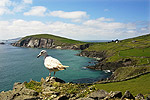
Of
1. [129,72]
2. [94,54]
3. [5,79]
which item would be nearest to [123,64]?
[129,72]

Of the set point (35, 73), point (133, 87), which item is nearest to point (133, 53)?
point (35, 73)

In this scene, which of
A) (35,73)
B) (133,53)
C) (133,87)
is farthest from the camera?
(133,53)

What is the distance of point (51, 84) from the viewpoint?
18.6 m

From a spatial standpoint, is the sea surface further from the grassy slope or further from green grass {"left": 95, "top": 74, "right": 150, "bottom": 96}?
green grass {"left": 95, "top": 74, "right": 150, "bottom": 96}

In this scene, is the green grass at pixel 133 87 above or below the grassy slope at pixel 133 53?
below

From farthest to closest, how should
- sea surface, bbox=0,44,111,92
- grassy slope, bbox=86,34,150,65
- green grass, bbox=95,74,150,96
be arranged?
grassy slope, bbox=86,34,150,65 < sea surface, bbox=0,44,111,92 < green grass, bbox=95,74,150,96

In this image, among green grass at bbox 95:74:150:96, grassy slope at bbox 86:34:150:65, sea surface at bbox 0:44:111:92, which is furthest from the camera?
grassy slope at bbox 86:34:150:65

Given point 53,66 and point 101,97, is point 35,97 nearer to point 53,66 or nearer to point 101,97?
point 53,66

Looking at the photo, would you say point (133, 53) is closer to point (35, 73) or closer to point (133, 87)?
point (35, 73)

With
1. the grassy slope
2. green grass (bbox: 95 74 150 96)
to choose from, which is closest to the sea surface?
the grassy slope

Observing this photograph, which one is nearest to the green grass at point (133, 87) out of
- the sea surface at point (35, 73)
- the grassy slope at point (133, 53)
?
the sea surface at point (35, 73)

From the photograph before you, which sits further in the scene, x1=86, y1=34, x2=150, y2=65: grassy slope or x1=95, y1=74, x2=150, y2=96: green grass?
x1=86, y1=34, x2=150, y2=65: grassy slope

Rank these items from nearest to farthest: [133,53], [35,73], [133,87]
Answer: [133,87]
[35,73]
[133,53]

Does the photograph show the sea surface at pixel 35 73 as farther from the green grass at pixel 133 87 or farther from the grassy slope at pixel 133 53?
the green grass at pixel 133 87
